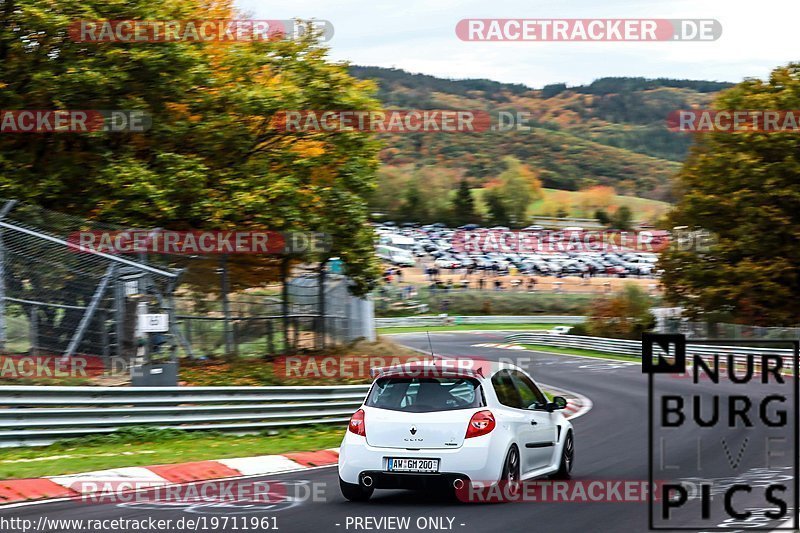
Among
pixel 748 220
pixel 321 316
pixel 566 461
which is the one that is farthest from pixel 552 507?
pixel 748 220

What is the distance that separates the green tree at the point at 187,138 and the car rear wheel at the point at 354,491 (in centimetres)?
1227

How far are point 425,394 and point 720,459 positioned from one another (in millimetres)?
5683

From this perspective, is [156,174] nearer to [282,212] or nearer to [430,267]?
[282,212]

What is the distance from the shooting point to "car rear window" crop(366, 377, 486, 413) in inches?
411

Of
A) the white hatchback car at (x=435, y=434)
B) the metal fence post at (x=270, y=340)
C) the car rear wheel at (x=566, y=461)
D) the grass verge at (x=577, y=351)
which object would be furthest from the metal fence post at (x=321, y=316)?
the grass verge at (x=577, y=351)

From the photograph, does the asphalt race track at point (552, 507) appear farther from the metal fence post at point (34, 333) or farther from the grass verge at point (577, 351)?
the grass verge at point (577, 351)

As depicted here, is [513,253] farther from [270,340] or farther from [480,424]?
[480,424]

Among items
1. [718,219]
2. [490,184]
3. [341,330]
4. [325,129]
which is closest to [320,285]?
[341,330]

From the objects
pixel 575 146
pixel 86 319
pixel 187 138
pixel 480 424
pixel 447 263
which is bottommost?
pixel 447 263

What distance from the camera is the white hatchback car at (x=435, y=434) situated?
10070 mm

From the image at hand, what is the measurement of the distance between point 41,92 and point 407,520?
48.9 ft

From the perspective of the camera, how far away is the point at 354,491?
10.5 metres

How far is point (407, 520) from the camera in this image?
→ 9508 mm

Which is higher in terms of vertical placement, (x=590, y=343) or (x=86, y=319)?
(x=86, y=319)
